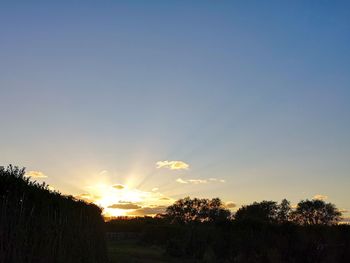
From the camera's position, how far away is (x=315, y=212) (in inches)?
4141

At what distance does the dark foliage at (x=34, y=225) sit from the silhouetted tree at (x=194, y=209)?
104 meters

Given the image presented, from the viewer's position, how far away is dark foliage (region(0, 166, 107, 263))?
9.33 m

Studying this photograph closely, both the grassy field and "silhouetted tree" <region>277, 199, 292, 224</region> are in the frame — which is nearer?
the grassy field

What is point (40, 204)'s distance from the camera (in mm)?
11430

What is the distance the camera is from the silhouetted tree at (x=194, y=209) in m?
119

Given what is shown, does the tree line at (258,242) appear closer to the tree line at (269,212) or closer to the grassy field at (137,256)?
the grassy field at (137,256)

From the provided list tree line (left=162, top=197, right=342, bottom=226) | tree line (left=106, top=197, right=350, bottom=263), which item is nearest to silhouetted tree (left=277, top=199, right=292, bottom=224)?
tree line (left=162, top=197, right=342, bottom=226)

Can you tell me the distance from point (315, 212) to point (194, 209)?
2968 cm

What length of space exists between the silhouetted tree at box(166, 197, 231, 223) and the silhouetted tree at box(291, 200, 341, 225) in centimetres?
1861

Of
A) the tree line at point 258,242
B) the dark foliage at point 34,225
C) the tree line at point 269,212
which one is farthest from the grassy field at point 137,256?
the tree line at point 269,212

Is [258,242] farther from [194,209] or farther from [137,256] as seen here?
[194,209]

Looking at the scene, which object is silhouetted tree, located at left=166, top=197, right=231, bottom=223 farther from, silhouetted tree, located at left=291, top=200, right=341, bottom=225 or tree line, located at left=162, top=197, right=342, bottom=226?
silhouetted tree, located at left=291, top=200, right=341, bottom=225

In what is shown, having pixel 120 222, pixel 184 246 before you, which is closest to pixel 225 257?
pixel 184 246

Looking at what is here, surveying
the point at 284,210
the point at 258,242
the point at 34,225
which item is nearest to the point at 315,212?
the point at 284,210
